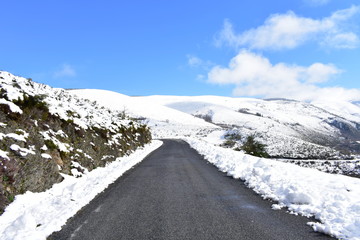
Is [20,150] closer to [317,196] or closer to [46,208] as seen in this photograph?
[46,208]

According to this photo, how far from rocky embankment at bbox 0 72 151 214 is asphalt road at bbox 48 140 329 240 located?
1.95m

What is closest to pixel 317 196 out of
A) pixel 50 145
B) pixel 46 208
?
pixel 46 208

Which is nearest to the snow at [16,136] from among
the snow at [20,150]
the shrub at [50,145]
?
the snow at [20,150]

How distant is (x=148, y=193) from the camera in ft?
27.3

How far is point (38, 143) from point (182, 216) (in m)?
5.76

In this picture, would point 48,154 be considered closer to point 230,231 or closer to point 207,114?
point 230,231

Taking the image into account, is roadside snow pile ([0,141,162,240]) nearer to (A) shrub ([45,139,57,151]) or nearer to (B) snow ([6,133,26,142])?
(A) shrub ([45,139,57,151])

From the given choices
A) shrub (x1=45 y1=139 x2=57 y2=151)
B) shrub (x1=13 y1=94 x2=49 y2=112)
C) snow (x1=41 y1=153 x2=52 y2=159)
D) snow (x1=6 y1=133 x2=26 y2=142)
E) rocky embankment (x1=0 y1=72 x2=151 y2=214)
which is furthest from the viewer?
shrub (x1=13 y1=94 x2=49 y2=112)

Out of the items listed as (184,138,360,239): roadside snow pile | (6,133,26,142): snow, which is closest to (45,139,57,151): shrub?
(6,133,26,142): snow

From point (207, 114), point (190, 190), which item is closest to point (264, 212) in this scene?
point (190, 190)

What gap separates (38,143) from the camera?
8992mm

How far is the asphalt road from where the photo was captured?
5.05m

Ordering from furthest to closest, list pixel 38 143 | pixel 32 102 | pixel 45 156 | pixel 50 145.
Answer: pixel 32 102, pixel 50 145, pixel 38 143, pixel 45 156

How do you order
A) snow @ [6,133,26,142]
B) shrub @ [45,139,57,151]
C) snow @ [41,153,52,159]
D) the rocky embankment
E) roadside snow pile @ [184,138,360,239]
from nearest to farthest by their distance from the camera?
roadside snow pile @ [184,138,360,239] → the rocky embankment → snow @ [6,133,26,142] → snow @ [41,153,52,159] → shrub @ [45,139,57,151]
